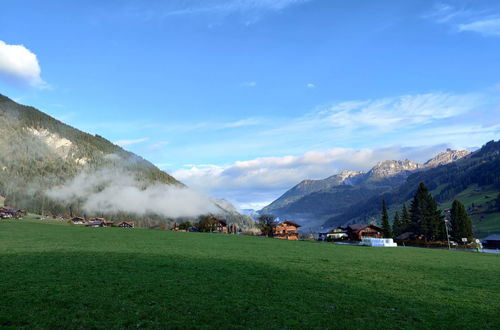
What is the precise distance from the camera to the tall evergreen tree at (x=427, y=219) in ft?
383

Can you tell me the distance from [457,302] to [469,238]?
115374 mm

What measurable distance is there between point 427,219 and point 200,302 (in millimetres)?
121754

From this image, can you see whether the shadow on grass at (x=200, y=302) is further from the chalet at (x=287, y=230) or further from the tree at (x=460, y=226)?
the chalet at (x=287, y=230)

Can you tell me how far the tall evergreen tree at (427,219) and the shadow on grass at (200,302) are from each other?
108924 millimetres

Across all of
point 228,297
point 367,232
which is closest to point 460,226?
point 367,232

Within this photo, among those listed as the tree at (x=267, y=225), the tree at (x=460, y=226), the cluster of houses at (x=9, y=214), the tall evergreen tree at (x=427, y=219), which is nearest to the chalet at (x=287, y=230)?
the tree at (x=267, y=225)

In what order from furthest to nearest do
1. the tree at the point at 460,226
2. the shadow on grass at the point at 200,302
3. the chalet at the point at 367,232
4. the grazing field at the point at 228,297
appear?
1. the chalet at the point at 367,232
2. the tree at the point at 460,226
3. the grazing field at the point at 228,297
4. the shadow on grass at the point at 200,302

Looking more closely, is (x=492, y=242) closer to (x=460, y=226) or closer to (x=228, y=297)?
(x=460, y=226)

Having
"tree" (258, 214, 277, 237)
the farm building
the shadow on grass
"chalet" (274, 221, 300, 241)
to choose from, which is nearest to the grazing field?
the shadow on grass

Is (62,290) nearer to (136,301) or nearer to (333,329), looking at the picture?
(136,301)

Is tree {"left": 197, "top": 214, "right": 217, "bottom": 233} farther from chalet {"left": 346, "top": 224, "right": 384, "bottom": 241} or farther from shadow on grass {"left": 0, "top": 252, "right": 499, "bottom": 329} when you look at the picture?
shadow on grass {"left": 0, "top": 252, "right": 499, "bottom": 329}

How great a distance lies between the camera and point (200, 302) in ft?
58.9

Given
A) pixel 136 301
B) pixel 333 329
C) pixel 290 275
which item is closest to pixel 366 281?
pixel 290 275

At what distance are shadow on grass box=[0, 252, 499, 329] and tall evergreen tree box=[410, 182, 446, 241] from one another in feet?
357
